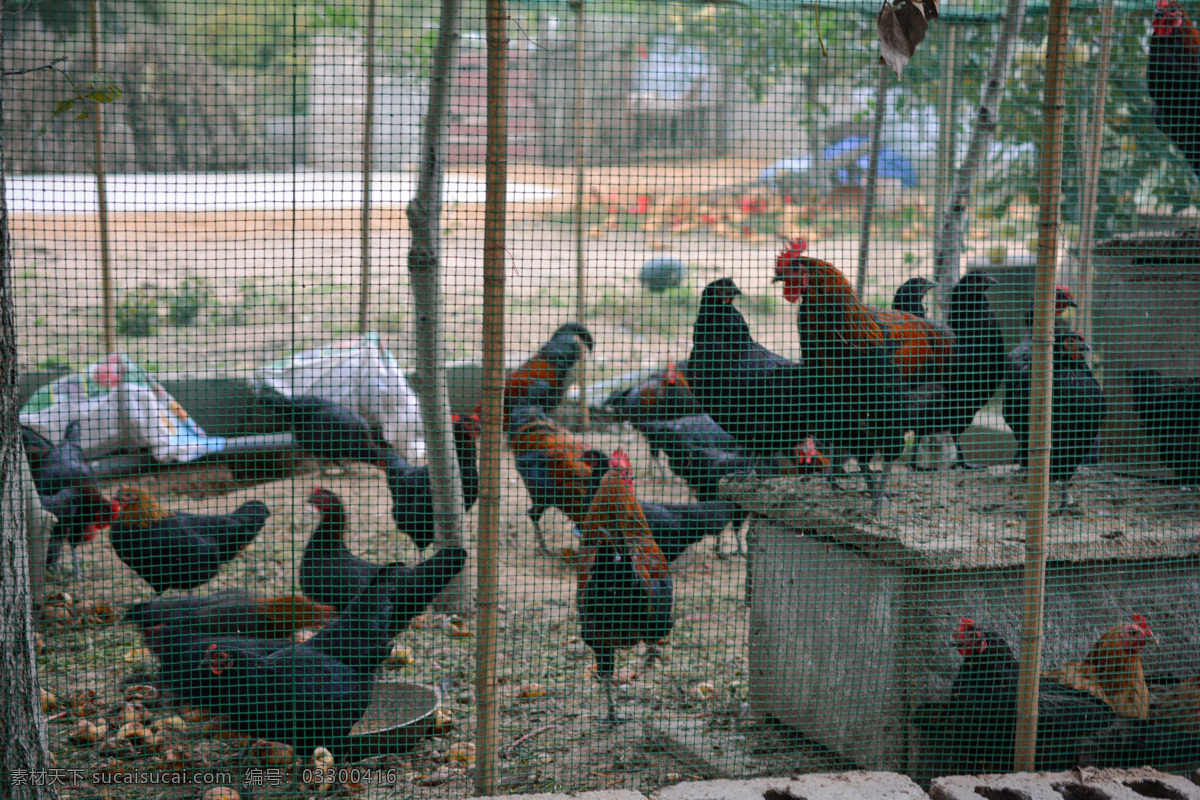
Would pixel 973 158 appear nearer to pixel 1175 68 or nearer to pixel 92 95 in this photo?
pixel 1175 68

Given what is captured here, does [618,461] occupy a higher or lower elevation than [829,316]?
lower

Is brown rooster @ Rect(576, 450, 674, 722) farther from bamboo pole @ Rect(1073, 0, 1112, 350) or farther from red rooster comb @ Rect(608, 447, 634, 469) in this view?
bamboo pole @ Rect(1073, 0, 1112, 350)

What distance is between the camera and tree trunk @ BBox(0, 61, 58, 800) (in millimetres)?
2260

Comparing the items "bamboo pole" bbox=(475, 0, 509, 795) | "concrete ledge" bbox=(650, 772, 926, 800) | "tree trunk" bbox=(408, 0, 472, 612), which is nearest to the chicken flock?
"tree trunk" bbox=(408, 0, 472, 612)

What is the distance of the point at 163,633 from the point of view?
3320 mm

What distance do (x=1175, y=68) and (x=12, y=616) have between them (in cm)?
483

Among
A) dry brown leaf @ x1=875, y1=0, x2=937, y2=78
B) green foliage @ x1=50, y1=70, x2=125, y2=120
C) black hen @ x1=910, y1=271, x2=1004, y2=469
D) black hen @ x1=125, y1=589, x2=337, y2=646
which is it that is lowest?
black hen @ x1=125, y1=589, x2=337, y2=646

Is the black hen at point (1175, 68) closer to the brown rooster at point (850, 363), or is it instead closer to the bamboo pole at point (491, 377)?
the brown rooster at point (850, 363)

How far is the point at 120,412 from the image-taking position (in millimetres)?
6004

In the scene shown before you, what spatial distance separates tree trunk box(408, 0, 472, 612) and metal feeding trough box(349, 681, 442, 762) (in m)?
1.07

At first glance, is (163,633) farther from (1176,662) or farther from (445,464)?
(1176,662)

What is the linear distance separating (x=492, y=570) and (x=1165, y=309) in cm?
311

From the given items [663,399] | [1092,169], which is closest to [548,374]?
[663,399]

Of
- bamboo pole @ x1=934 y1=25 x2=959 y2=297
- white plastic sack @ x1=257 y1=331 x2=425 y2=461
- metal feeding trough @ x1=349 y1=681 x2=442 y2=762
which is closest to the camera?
metal feeding trough @ x1=349 y1=681 x2=442 y2=762
